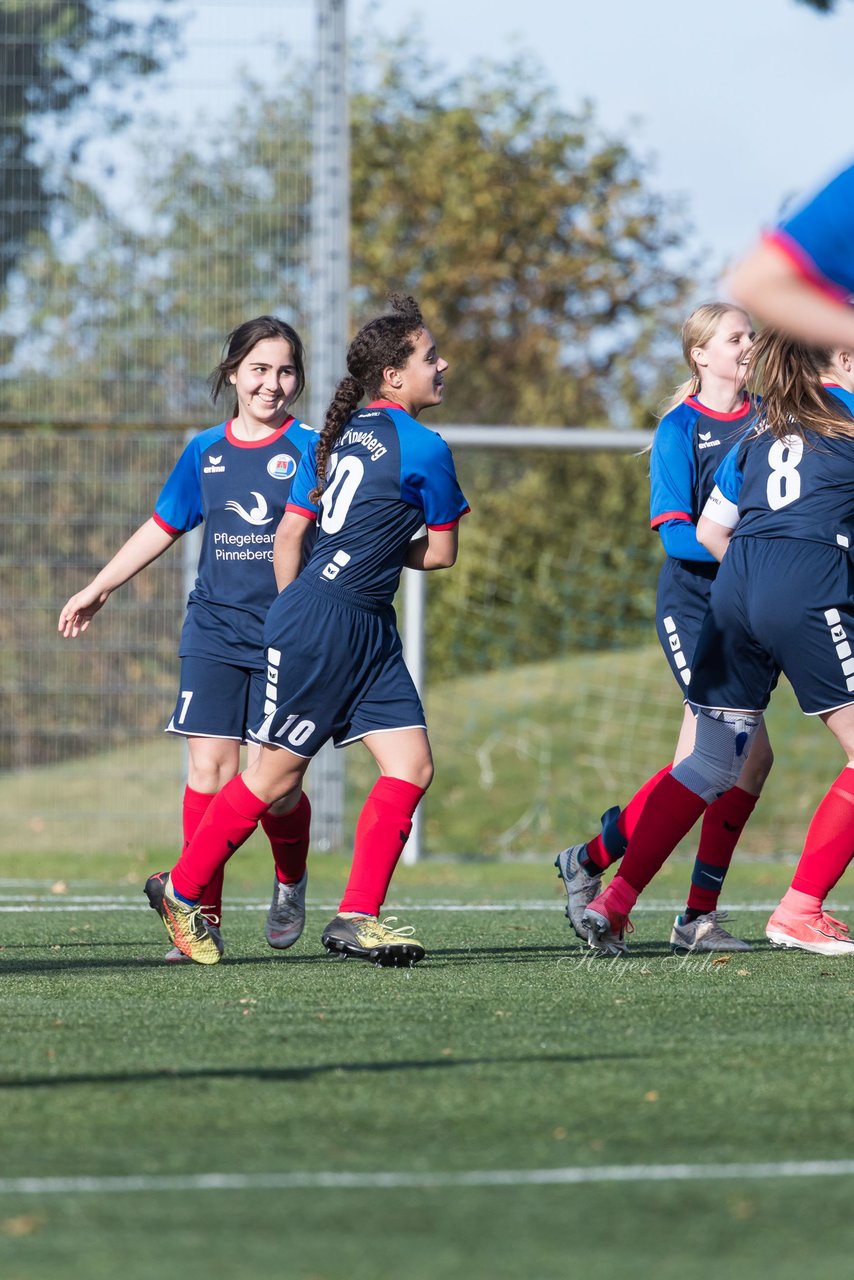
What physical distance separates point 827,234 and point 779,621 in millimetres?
1996

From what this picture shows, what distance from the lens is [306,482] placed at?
5609mm

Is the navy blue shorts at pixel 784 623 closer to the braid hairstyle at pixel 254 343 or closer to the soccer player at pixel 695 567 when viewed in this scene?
the soccer player at pixel 695 567

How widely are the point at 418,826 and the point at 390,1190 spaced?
910cm

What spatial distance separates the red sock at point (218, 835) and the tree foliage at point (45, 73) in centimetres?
787

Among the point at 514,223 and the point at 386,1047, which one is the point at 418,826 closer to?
the point at 386,1047

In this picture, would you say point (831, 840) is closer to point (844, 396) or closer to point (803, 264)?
point (844, 396)

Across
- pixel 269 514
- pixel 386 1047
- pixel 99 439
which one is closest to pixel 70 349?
pixel 99 439

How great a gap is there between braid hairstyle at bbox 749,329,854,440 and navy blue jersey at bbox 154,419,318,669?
1.53 m

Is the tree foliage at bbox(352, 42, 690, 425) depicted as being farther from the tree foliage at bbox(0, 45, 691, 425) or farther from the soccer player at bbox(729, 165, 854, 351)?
the soccer player at bbox(729, 165, 854, 351)

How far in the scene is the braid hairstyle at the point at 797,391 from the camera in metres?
5.32

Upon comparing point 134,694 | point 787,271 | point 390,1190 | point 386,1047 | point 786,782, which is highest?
point 787,271

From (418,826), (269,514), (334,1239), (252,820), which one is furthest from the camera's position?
(418,826)

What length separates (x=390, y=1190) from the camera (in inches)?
104

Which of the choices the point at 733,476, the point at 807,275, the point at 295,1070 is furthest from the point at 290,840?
the point at 807,275
